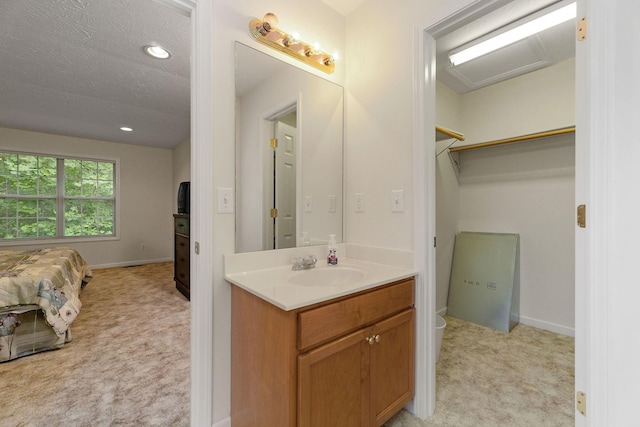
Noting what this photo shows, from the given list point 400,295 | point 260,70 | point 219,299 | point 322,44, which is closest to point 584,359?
point 400,295

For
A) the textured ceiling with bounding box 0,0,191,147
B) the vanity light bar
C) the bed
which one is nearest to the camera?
the vanity light bar

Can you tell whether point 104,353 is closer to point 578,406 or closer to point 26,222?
point 578,406

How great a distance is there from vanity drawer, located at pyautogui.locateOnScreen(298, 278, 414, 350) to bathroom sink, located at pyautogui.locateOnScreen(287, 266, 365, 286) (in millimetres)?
199

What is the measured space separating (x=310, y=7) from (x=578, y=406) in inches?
91.4

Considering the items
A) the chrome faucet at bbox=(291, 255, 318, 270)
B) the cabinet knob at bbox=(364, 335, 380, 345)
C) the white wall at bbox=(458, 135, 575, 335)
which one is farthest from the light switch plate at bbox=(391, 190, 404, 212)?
the white wall at bbox=(458, 135, 575, 335)

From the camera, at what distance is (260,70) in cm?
153

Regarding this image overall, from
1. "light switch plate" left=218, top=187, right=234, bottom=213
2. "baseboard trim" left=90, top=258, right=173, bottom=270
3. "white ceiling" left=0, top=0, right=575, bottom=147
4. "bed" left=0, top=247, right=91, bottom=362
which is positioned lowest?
"baseboard trim" left=90, top=258, right=173, bottom=270

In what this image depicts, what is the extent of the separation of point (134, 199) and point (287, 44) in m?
5.30

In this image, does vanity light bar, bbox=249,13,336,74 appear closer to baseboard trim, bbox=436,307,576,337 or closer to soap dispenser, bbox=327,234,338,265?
soap dispenser, bbox=327,234,338,265

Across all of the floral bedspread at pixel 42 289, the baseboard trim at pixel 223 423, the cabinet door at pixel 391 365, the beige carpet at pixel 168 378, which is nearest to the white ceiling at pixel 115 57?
the cabinet door at pixel 391 365

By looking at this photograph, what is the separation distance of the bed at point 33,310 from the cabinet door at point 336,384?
2358 millimetres

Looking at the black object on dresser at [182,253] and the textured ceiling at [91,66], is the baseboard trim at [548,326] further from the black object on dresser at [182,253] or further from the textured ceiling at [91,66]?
the textured ceiling at [91,66]

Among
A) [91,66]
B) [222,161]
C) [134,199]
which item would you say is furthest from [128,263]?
[222,161]

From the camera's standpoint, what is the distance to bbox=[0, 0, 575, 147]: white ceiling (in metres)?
1.78
